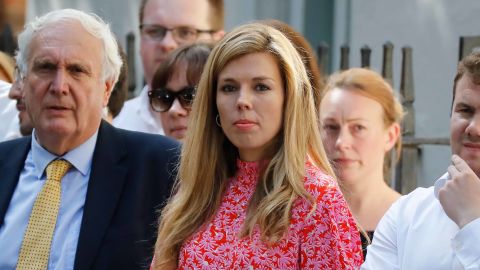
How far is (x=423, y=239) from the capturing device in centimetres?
385

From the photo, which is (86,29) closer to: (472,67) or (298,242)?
(298,242)

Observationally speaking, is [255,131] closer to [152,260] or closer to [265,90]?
[265,90]

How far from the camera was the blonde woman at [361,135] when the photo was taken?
5.75 m

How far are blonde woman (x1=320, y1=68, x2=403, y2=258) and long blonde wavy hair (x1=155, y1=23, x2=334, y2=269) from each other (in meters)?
1.33

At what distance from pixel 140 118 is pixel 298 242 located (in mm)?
2609

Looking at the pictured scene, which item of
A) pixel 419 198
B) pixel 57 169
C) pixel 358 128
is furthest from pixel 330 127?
pixel 419 198

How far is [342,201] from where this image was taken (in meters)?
4.12

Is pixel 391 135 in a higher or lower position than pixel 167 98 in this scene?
lower

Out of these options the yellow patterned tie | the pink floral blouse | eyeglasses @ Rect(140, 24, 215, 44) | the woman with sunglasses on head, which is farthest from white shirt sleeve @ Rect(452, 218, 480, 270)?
eyeglasses @ Rect(140, 24, 215, 44)

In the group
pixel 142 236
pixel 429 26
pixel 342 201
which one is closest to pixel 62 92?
pixel 142 236

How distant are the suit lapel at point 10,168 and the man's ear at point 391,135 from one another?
188 centimetres

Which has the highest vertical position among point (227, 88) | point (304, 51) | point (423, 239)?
point (304, 51)

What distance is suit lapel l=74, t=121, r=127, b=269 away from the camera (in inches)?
183

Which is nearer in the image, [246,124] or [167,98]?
[246,124]
